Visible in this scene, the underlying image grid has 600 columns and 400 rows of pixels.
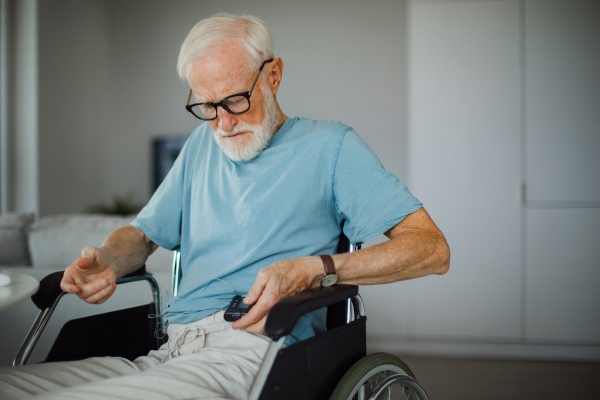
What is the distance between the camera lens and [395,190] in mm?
1052

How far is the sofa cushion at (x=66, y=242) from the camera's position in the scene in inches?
77.2

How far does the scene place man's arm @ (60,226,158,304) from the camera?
1.00 m

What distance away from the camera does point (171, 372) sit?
33.7 inches

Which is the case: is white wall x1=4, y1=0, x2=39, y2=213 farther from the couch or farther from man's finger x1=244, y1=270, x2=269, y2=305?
man's finger x1=244, y1=270, x2=269, y2=305

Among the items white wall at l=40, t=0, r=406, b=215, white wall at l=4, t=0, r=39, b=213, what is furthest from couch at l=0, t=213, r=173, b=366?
white wall at l=40, t=0, r=406, b=215

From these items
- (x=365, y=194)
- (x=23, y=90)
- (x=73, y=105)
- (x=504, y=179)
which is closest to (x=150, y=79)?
(x=73, y=105)

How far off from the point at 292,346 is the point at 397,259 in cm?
30

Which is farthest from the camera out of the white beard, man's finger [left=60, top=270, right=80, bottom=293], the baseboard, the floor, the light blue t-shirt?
the baseboard

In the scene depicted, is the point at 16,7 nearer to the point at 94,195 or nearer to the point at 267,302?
the point at 94,195

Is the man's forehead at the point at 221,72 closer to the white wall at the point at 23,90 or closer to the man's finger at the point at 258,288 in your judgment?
the man's finger at the point at 258,288

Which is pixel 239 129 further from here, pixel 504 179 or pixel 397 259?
pixel 504 179

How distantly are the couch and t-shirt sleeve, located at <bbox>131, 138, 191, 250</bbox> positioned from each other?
25.2 inches

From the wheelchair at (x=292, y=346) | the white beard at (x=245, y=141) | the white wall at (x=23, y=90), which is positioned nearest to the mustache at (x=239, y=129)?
the white beard at (x=245, y=141)

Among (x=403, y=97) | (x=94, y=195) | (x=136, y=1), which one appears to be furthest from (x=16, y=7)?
(x=403, y=97)
